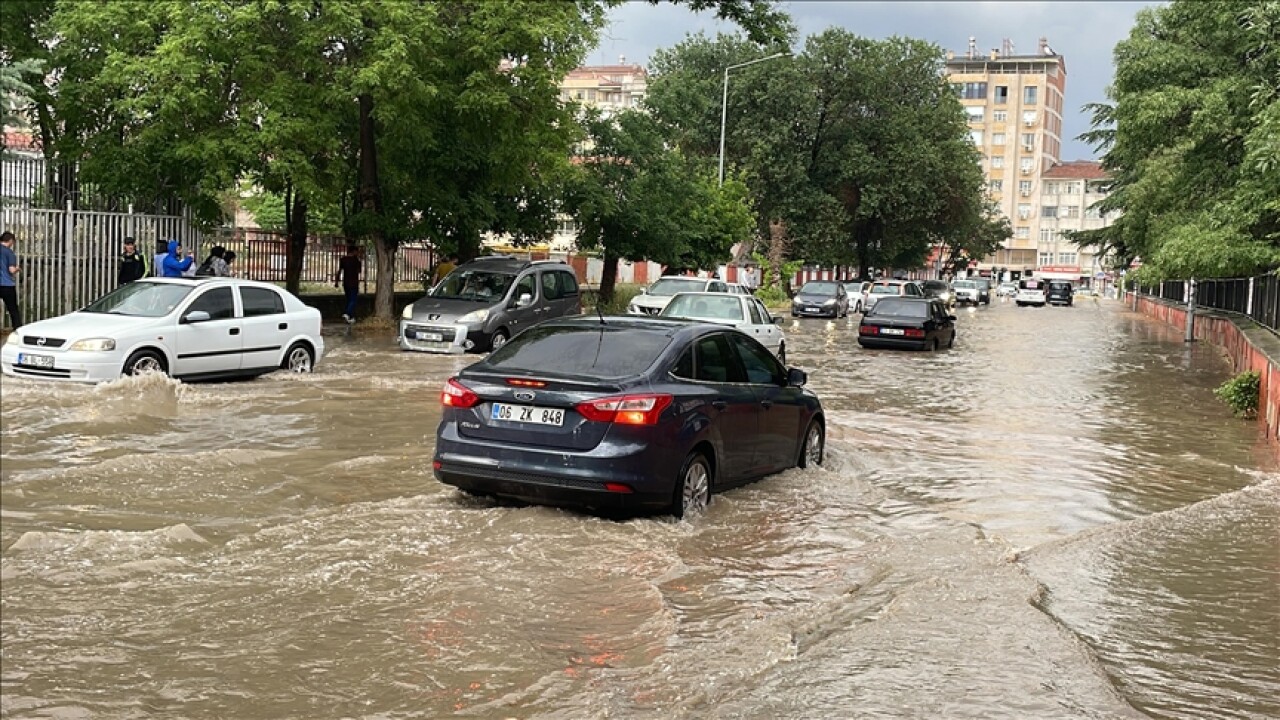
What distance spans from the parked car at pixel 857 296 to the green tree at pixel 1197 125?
15892mm

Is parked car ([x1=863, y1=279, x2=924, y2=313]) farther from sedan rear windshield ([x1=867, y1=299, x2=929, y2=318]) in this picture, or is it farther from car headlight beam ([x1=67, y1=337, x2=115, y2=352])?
car headlight beam ([x1=67, y1=337, x2=115, y2=352])

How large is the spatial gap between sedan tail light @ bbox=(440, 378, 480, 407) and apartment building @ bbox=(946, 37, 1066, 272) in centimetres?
14398

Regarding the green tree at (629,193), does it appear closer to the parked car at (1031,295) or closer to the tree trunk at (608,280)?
the tree trunk at (608,280)

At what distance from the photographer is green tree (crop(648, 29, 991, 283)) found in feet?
207

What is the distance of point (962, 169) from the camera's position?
215 feet

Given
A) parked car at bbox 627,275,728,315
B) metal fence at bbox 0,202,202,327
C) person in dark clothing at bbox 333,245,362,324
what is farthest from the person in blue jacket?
parked car at bbox 627,275,728,315

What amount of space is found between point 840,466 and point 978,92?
479 feet

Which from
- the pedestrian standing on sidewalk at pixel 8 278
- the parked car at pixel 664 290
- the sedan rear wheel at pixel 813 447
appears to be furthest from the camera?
the parked car at pixel 664 290

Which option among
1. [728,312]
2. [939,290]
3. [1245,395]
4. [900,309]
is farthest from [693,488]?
[939,290]

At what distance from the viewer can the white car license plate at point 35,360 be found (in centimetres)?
1423

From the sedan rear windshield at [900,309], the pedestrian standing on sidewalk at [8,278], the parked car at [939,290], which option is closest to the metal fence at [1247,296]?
the sedan rear windshield at [900,309]

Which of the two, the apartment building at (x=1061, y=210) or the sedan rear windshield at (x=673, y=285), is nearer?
the sedan rear windshield at (x=673, y=285)

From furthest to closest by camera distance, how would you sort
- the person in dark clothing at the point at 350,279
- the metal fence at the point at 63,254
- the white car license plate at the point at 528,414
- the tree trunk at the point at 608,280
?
1. the tree trunk at the point at 608,280
2. the person in dark clothing at the point at 350,279
3. the metal fence at the point at 63,254
4. the white car license plate at the point at 528,414

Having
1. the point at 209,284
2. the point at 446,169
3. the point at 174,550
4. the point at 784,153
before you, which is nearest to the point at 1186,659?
the point at 174,550
